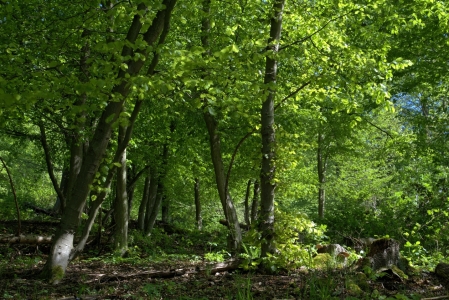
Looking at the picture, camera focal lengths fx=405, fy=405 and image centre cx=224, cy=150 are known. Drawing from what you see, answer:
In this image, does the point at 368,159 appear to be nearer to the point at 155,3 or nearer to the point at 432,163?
the point at 432,163

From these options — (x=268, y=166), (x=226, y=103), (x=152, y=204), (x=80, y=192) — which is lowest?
(x=80, y=192)

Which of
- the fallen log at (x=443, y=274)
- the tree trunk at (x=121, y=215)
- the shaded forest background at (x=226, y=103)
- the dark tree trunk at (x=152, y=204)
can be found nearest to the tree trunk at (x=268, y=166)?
the shaded forest background at (x=226, y=103)

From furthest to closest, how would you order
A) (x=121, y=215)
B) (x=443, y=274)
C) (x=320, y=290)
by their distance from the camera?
1. (x=121, y=215)
2. (x=443, y=274)
3. (x=320, y=290)

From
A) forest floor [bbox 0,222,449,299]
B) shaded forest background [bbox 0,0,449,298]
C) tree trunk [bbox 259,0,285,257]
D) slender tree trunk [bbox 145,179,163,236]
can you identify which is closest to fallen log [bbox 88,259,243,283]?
forest floor [bbox 0,222,449,299]

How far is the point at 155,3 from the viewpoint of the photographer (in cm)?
425

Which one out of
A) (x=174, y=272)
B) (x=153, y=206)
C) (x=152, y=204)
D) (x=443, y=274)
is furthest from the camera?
(x=152, y=204)

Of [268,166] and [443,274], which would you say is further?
[268,166]

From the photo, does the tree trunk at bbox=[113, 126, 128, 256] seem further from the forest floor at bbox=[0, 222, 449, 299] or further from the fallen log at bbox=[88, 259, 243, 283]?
the fallen log at bbox=[88, 259, 243, 283]

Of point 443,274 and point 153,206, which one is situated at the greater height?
point 153,206

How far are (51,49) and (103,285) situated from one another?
124 inches

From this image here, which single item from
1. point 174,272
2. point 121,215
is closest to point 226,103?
point 174,272

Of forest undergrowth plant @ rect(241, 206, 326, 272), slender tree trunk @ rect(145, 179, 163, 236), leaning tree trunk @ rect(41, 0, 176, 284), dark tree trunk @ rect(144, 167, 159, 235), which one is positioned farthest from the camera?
slender tree trunk @ rect(145, 179, 163, 236)

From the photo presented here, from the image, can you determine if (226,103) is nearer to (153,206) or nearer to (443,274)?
(443,274)

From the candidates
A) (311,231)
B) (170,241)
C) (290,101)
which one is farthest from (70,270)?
(170,241)
